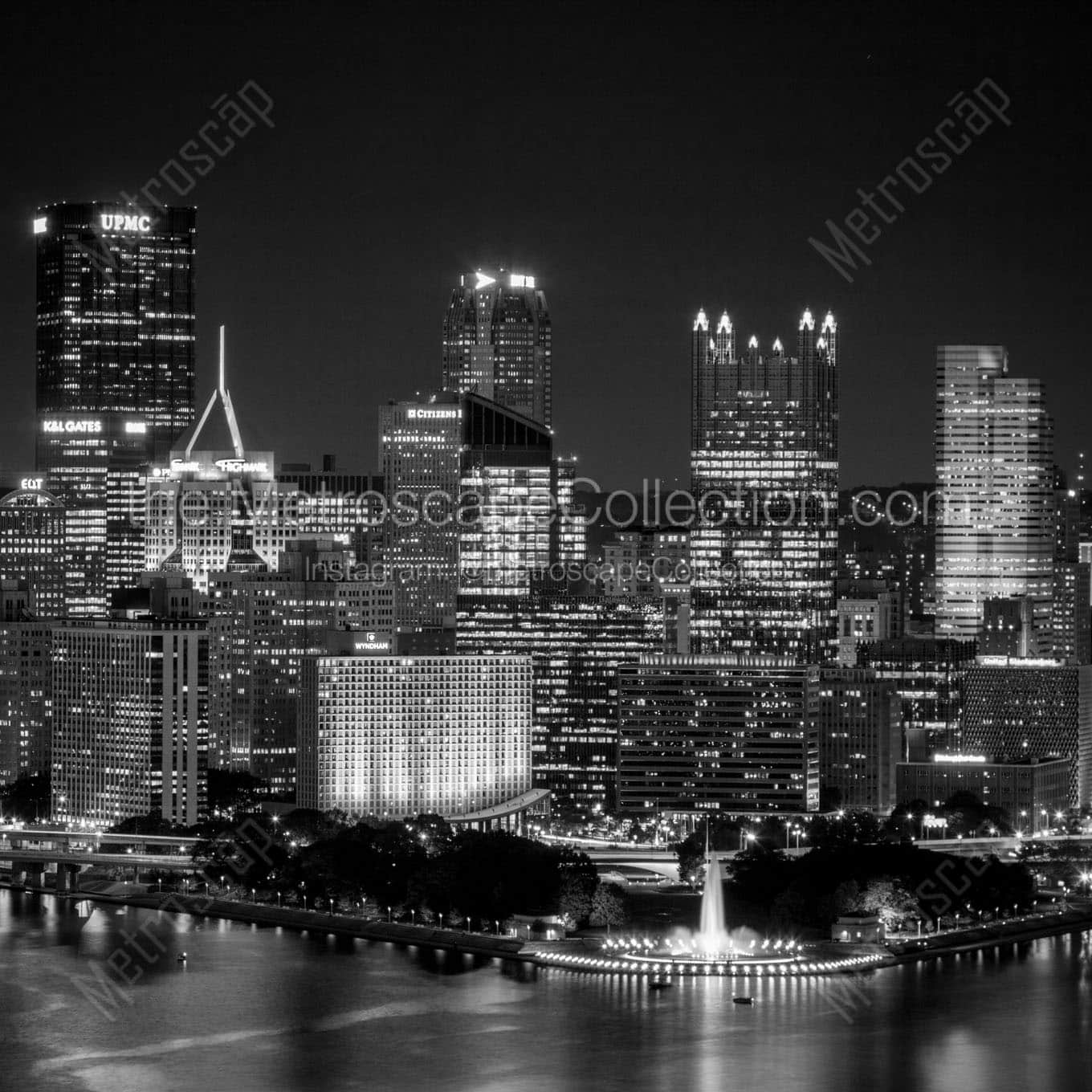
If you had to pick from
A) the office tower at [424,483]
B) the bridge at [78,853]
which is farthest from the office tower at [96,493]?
the bridge at [78,853]

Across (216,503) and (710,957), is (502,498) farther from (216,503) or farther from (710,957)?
(710,957)

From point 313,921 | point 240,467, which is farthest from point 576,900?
point 240,467

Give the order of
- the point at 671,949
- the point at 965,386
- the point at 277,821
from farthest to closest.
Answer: the point at 965,386, the point at 277,821, the point at 671,949

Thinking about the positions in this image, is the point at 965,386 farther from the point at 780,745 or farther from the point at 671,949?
the point at 671,949

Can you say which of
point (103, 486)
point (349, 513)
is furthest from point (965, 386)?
point (103, 486)

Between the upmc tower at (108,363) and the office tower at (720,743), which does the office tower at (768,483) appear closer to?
the upmc tower at (108,363)

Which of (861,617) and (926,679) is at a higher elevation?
(861,617)
